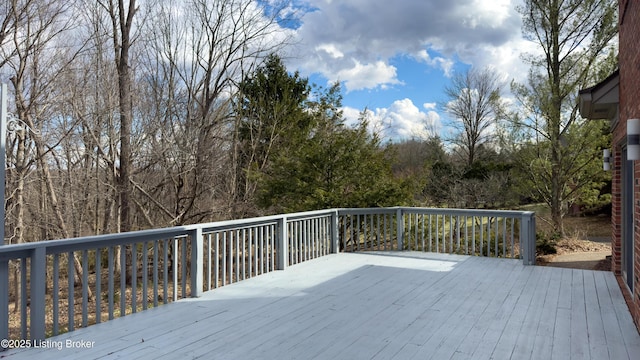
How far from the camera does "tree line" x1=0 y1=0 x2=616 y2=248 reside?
31.7 feet

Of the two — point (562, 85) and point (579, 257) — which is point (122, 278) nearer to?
point (579, 257)

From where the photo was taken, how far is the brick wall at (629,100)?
3725 millimetres

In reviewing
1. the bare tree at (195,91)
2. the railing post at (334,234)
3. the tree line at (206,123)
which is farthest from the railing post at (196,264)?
the bare tree at (195,91)

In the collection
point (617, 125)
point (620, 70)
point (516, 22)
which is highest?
point (516, 22)

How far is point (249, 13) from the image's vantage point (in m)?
13.2

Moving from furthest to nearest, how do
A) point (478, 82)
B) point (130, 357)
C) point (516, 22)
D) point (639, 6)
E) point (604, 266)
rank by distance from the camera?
1. point (478, 82)
2. point (516, 22)
3. point (604, 266)
4. point (639, 6)
5. point (130, 357)

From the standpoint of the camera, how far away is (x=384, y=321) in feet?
12.9

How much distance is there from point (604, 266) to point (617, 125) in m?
3.43

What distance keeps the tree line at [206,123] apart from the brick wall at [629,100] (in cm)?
427

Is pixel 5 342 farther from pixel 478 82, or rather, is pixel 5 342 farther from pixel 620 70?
pixel 478 82

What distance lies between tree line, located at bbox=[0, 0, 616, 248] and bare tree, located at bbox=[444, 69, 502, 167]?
6.33 meters

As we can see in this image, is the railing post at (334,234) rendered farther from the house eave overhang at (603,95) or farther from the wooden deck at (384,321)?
the house eave overhang at (603,95)

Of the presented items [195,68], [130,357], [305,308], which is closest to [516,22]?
[195,68]

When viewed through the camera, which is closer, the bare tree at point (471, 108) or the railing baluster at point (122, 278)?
the railing baluster at point (122, 278)
